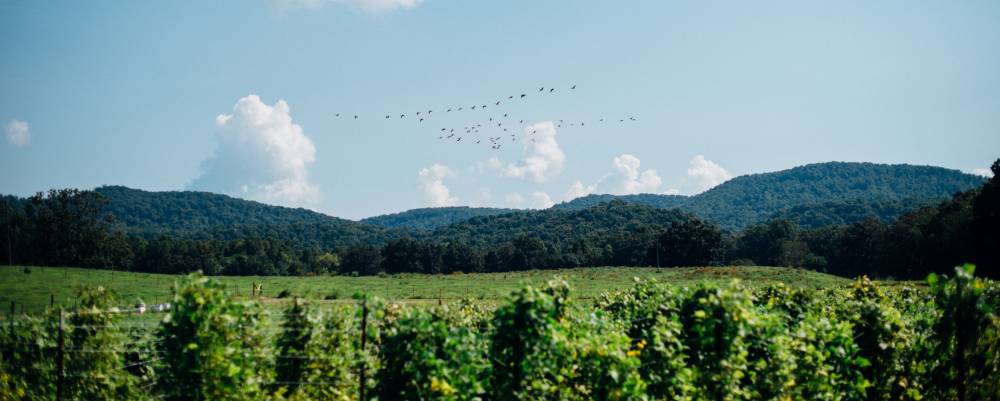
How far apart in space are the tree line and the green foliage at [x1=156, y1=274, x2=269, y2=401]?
58.4 m

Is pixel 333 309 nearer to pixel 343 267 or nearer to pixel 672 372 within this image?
pixel 672 372

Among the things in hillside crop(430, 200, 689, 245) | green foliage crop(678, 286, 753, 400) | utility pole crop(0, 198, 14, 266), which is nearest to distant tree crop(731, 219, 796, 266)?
hillside crop(430, 200, 689, 245)

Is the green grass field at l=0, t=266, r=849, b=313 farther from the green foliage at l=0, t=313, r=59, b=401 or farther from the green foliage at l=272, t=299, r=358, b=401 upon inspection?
the green foliage at l=272, t=299, r=358, b=401

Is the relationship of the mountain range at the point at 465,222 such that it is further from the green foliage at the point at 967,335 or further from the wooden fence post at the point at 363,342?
the wooden fence post at the point at 363,342

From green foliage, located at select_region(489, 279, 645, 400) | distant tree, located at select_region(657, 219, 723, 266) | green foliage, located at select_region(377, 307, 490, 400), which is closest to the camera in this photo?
green foliage, located at select_region(377, 307, 490, 400)

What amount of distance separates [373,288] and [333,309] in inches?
2155

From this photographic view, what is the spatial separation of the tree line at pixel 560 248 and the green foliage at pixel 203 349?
58.4 meters

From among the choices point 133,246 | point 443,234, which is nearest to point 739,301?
point 133,246

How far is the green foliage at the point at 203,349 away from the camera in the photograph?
855 centimetres

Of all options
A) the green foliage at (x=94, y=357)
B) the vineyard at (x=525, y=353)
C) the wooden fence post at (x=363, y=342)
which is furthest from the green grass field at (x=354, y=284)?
the wooden fence post at (x=363, y=342)

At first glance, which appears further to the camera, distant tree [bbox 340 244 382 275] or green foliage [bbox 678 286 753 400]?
distant tree [bbox 340 244 382 275]

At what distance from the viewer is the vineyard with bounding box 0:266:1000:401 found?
8203 mm

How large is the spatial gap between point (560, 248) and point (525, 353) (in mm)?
107012

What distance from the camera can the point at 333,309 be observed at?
1087 cm
